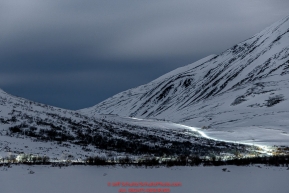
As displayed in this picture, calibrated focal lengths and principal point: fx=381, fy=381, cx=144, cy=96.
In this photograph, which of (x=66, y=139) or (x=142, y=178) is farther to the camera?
(x=66, y=139)

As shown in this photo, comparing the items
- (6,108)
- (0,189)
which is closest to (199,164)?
(0,189)

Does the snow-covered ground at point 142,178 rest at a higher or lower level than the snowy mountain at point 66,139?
lower

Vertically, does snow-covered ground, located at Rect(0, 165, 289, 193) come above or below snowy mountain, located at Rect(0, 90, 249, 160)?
below

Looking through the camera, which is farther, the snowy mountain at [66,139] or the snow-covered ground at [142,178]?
the snowy mountain at [66,139]

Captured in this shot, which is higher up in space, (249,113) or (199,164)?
(249,113)

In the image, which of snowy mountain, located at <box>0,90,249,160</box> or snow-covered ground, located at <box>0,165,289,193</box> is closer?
snow-covered ground, located at <box>0,165,289,193</box>

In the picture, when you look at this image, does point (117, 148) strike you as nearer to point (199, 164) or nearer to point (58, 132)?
point (58, 132)

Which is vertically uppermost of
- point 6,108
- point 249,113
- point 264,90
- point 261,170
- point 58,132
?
point 264,90

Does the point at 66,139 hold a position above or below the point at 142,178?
above
